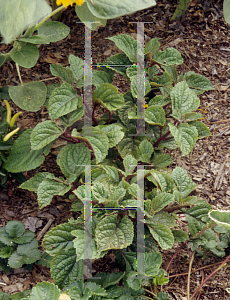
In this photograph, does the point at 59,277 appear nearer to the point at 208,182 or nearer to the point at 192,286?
the point at 192,286

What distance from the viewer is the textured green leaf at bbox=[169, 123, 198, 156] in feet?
4.08

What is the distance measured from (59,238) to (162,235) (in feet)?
1.37

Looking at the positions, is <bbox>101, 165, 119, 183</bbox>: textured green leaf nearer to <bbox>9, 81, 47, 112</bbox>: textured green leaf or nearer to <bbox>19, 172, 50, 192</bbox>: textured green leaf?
<bbox>19, 172, 50, 192</bbox>: textured green leaf

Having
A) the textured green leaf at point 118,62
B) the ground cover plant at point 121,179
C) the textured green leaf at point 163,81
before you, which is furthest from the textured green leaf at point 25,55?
the textured green leaf at point 163,81

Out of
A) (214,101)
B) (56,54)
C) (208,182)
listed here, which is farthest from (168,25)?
(208,182)

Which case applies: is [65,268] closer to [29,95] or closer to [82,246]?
[82,246]

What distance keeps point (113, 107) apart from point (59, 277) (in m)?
0.76

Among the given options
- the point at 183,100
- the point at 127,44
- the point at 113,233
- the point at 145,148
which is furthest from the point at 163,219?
the point at 127,44

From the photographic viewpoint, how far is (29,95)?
146 centimetres

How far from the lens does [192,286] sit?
1355 mm

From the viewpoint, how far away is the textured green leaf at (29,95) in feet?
4.64

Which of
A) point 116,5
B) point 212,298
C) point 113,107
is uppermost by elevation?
point 116,5

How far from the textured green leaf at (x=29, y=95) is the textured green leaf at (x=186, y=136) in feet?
2.14

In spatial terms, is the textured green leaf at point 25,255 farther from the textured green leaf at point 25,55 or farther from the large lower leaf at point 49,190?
the textured green leaf at point 25,55
